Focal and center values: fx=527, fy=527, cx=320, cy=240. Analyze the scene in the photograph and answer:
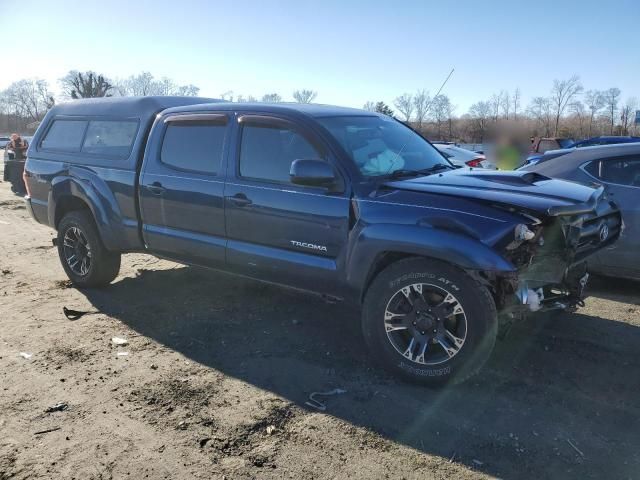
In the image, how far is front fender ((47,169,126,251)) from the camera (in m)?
5.37

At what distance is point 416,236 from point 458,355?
0.83 metres

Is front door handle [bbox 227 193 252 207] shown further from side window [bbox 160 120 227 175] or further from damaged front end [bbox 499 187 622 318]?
damaged front end [bbox 499 187 622 318]

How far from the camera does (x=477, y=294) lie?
11.0 feet

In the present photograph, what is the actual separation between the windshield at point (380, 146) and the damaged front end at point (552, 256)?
1.23m

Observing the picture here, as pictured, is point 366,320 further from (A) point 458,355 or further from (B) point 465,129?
(B) point 465,129

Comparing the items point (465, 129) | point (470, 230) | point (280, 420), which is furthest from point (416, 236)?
point (465, 129)

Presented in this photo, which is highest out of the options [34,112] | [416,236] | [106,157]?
[34,112]

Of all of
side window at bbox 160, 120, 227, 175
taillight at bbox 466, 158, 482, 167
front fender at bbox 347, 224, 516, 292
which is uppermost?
side window at bbox 160, 120, 227, 175

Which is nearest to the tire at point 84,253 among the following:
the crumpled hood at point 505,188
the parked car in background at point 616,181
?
the crumpled hood at point 505,188

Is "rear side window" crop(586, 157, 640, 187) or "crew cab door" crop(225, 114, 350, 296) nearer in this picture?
"crew cab door" crop(225, 114, 350, 296)

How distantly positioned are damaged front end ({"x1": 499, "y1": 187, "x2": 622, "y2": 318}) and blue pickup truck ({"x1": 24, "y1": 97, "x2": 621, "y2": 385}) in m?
0.01

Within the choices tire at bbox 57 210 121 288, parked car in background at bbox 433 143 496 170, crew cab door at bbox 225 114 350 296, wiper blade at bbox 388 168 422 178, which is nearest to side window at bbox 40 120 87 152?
tire at bbox 57 210 121 288

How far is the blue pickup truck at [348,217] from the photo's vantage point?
3389 mm

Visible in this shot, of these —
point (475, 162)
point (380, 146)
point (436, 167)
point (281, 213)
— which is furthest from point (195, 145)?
point (475, 162)
